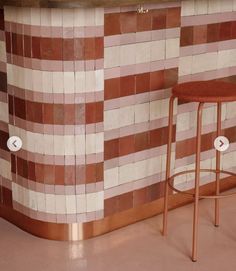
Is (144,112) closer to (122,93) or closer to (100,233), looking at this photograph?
(122,93)

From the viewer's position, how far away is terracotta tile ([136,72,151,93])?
2.75m

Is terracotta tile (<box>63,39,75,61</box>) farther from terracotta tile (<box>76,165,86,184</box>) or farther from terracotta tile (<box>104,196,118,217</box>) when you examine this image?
terracotta tile (<box>104,196,118,217</box>)

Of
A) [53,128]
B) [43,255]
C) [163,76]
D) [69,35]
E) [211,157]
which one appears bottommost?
[43,255]

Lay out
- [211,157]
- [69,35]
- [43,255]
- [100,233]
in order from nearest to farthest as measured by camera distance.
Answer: [69,35], [43,255], [100,233], [211,157]

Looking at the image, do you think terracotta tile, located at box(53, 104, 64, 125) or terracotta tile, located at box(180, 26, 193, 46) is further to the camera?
terracotta tile, located at box(180, 26, 193, 46)

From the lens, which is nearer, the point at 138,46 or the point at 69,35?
the point at 69,35

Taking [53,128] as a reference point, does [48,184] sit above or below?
below

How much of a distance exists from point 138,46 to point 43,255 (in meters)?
1.00

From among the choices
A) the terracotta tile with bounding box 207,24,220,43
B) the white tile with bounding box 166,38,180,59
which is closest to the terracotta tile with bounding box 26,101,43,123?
the white tile with bounding box 166,38,180,59

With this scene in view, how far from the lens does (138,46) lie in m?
2.69

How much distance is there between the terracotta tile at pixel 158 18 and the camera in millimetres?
2698

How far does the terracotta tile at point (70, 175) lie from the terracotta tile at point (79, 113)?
210 millimetres

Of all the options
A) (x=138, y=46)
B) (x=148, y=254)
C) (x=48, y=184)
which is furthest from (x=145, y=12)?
(x=148, y=254)

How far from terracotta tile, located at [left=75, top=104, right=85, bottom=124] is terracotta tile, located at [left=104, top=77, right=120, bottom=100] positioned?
0.12 m
